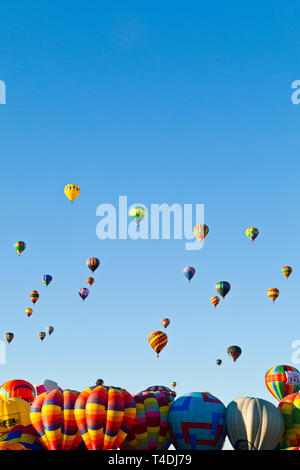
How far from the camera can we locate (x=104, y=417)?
2938 cm

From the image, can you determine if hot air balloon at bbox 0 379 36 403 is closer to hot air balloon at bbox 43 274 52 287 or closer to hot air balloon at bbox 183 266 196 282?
hot air balloon at bbox 43 274 52 287

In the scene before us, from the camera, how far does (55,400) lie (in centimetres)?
3030

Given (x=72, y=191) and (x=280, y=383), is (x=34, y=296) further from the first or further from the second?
(x=280, y=383)

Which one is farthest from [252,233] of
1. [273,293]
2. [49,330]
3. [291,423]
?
[291,423]

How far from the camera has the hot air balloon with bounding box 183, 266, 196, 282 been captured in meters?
57.9

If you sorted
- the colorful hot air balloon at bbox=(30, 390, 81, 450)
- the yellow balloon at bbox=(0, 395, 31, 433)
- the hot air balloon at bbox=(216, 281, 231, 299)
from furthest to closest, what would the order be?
the hot air balloon at bbox=(216, 281, 231, 299), the yellow balloon at bbox=(0, 395, 31, 433), the colorful hot air balloon at bbox=(30, 390, 81, 450)

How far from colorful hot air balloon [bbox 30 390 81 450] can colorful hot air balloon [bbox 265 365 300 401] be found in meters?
14.0

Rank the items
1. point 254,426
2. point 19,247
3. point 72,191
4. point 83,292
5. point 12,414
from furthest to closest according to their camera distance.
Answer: point 83,292
point 19,247
point 72,191
point 12,414
point 254,426

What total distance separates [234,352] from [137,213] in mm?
13809

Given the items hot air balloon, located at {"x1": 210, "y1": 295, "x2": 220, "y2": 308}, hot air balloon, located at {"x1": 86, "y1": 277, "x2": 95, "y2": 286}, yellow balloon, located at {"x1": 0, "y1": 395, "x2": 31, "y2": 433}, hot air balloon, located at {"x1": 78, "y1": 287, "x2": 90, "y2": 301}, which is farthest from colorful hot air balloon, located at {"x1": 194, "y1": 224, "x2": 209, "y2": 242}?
yellow balloon, located at {"x1": 0, "y1": 395, "x2": 31, "y2": 433}
